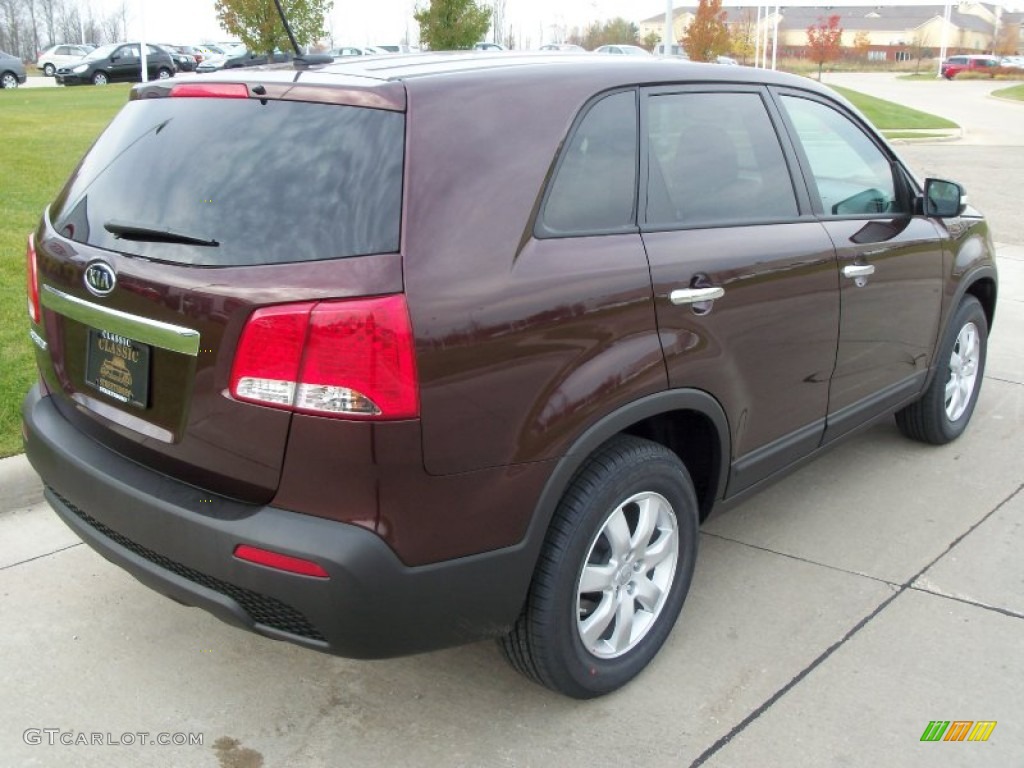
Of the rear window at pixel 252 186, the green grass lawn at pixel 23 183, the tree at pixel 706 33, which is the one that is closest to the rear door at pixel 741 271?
the rear window at pixel 252 186

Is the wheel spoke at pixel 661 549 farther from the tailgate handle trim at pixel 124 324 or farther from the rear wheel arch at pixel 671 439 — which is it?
the tailgate handle trim at pixel 124 324

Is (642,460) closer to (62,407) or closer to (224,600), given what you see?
(224,600)

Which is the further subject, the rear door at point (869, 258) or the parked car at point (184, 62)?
the parked car at point (184, 62)

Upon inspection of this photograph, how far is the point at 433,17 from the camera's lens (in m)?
22.2

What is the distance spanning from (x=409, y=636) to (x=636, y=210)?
1.34m

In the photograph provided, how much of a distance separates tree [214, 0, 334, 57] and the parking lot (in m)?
17.1

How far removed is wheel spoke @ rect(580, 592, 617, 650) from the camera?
2799mm

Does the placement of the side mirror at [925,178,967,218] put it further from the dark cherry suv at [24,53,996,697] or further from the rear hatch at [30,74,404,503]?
the rear hatch at [30,74,404,503]

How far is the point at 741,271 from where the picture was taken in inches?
121

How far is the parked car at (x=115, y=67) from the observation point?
32625 mm

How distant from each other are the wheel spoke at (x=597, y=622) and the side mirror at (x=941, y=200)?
2342mm

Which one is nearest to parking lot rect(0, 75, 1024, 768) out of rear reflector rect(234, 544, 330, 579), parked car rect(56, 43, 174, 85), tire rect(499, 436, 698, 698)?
tire rect(499, 436, 698, 698)

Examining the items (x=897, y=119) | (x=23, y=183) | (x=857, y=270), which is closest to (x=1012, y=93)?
(x=897, y=119)

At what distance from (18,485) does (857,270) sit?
339cm
